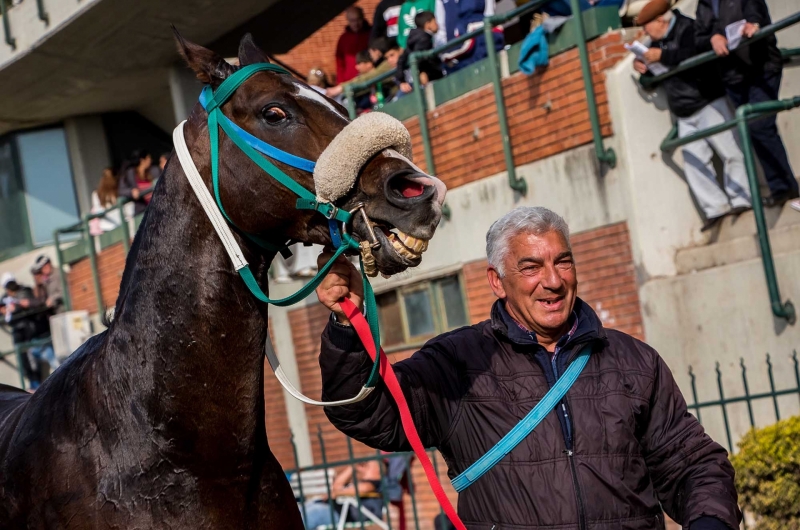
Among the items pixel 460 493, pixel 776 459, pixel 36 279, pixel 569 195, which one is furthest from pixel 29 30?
pixel 460 493

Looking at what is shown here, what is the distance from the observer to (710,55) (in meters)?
8.73

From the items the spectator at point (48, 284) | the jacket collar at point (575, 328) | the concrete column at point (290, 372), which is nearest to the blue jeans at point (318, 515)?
the concrete column at point (290, 372)

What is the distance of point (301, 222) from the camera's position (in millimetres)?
3586

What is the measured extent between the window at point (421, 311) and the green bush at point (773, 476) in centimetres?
565

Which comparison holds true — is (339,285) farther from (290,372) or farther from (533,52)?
(290,372)

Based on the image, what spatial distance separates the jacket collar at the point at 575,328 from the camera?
3.94 m

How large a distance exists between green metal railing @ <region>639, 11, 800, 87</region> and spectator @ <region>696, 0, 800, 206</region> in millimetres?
64

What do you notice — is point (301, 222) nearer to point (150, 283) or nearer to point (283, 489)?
point (150, 283)

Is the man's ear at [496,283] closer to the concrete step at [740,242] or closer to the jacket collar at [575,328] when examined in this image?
the jacket collar at [575,328]

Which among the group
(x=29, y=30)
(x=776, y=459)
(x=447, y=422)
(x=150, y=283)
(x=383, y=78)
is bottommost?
(x=776, y=459)

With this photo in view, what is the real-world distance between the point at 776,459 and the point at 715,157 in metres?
3.92

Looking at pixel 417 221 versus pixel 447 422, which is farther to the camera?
pixel 447 422

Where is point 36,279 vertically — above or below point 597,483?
above

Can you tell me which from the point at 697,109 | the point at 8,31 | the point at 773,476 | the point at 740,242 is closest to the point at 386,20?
the point at 697,109
